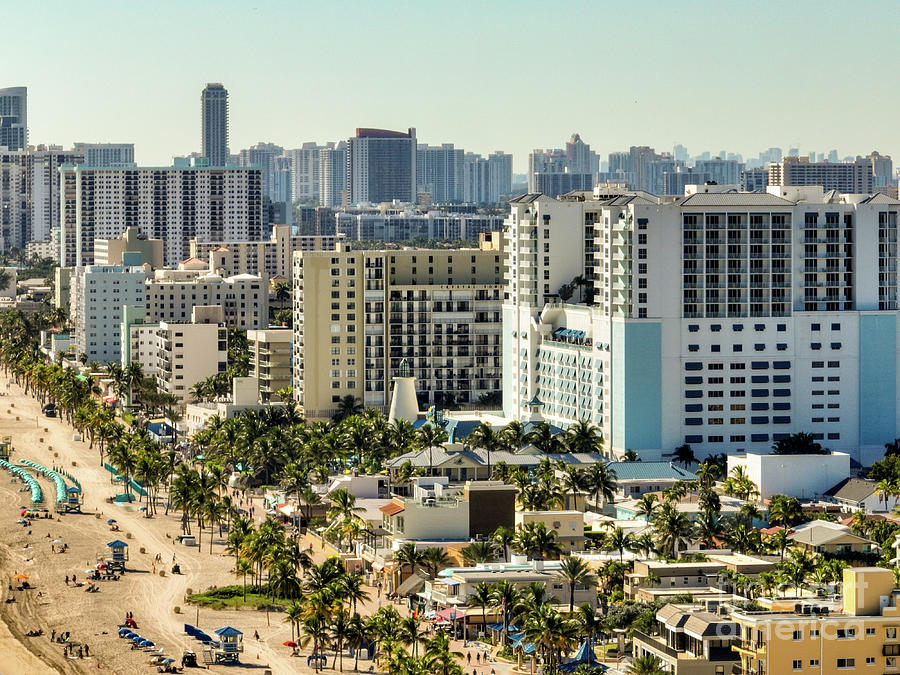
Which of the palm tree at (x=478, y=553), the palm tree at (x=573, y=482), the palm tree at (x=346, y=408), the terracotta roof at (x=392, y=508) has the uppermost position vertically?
the palm tree at (x=346, y=408)

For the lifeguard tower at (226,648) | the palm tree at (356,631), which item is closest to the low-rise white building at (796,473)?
the palm tree at (356,631)

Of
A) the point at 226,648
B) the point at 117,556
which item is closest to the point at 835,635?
the point at 226,648

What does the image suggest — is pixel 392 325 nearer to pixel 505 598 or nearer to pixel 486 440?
pixel 486 440

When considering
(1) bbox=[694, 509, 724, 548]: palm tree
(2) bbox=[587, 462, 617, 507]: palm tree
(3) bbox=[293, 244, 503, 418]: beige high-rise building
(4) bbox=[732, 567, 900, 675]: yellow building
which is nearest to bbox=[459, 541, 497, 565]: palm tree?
(1) bbox=[694, 509, 724, 548]: palm tree

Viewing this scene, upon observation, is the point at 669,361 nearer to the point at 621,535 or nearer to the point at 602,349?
the point at 602,349

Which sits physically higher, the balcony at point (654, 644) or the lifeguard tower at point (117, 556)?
the balcony at point (654, 644)

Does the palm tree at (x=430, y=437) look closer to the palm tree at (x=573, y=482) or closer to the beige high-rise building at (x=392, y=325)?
the palm tree at (x=573, y=482)
